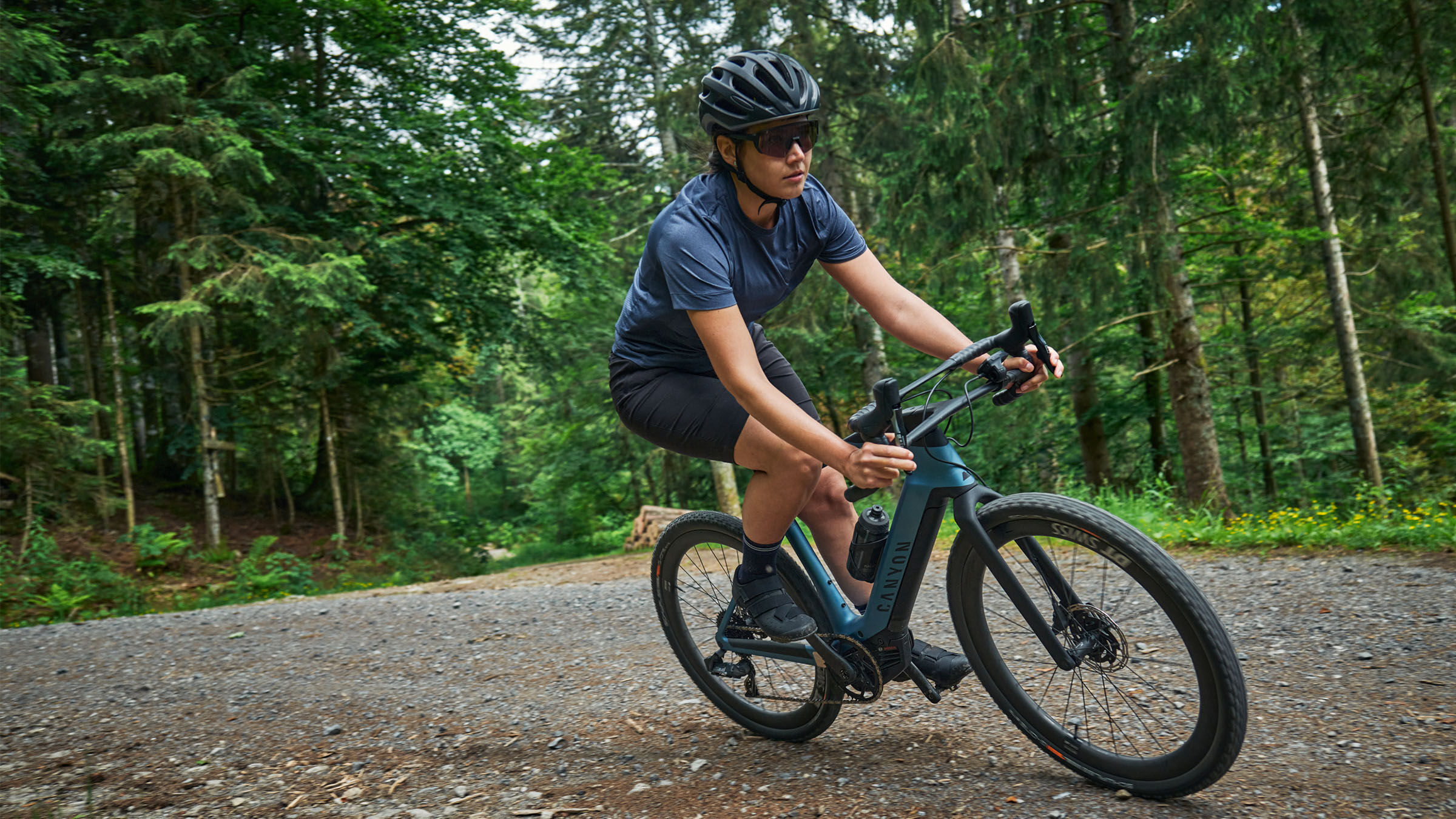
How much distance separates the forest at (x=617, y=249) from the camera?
31.4 ft

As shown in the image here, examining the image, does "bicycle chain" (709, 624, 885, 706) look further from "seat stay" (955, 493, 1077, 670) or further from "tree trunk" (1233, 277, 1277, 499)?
"tree trunk" (1233, 277, 1277, 499)

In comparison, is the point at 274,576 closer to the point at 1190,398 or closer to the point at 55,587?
the point at 55,587

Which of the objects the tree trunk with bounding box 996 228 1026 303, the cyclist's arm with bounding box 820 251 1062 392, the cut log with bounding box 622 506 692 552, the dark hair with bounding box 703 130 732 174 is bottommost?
the cut log with bounding box 622 506 692 552

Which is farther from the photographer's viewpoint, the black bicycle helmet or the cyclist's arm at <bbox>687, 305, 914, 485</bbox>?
the black bicycle helmet

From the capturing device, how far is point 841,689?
294 cm

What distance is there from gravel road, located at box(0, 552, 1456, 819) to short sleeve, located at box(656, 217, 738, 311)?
1.45m

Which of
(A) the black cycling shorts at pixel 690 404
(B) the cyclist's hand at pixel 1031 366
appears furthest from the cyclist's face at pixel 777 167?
(B) the cyclist's hand at pixel 1031 366

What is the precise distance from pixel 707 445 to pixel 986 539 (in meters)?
0.89

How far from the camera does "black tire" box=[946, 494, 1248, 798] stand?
84.6 inches

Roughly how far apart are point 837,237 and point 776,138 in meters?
0.42

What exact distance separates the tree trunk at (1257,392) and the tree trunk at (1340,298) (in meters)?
1.87

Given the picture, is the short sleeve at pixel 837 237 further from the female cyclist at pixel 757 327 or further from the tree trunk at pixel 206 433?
the tree trunk at pixel 206 433

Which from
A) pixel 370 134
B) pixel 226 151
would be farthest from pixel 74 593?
pixel 370 134

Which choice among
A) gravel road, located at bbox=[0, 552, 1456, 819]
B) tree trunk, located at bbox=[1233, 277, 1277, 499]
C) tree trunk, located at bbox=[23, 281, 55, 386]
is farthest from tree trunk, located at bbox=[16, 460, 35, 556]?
tree trunk, located at bbox=[1233, 277, 1277, 499]
